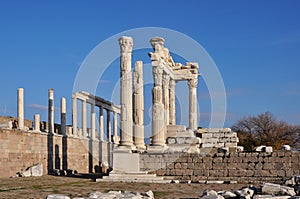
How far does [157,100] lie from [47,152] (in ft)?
28.7

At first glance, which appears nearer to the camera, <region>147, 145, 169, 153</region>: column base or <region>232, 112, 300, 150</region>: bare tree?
<region>147, 145, 169, 153</region>: column base

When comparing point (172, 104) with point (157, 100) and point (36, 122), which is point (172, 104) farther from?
point (36, 122)

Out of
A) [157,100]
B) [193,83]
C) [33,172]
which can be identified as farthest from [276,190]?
[193,83]

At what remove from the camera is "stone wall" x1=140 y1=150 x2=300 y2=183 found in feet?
66.7

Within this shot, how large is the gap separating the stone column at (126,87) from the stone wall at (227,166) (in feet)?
5.95

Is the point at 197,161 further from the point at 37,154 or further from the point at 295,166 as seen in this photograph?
the point at 37,154

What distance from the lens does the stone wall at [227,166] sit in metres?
20.3

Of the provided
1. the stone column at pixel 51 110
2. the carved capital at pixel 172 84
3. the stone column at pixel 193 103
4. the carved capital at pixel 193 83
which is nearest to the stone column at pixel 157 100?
the carved capital at pixel 172 84

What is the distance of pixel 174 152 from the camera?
22016 mm

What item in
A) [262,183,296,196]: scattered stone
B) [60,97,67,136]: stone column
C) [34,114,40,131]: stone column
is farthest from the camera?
[60,97,67,136]: stone column

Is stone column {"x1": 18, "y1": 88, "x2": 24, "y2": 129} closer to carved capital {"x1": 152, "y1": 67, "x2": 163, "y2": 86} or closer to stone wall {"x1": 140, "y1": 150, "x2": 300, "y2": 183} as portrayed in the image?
carved capital {"x1": 152, "y1": 67, "x2": 163, "y2": 86}

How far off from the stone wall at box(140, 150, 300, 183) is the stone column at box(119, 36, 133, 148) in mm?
1812

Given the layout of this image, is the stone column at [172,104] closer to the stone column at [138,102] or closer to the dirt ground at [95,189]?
the stone column at [138,102]

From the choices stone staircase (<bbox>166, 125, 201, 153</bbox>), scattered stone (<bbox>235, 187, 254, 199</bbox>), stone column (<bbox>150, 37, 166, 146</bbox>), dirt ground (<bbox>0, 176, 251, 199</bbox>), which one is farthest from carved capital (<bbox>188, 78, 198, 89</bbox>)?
scattered stone (<bbox>235, 187, 254, 199</bbox>)
